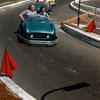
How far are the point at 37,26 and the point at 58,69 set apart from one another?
335 cm

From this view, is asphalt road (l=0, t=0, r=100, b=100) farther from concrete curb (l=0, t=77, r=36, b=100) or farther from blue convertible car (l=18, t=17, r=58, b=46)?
concrete curb (l=0, t=77, r=36, b=100)

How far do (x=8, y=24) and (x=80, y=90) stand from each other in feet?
32.6

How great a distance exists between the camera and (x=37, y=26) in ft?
38.5

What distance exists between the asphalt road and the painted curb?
12.5 inches

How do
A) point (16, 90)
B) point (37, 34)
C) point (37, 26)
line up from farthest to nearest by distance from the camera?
1. point (37, 26)
2. point (37, 34)
3. point (16, 90)

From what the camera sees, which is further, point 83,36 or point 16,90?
point 83,36

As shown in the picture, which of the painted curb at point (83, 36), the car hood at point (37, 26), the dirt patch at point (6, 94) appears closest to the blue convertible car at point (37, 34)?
the car hood at point (37, 26)

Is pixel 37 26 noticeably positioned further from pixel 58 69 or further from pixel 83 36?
pixel 58 69

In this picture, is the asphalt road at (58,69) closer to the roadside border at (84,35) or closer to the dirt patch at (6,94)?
the roadside border at (84,35)

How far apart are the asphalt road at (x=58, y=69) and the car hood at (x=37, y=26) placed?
0.69m

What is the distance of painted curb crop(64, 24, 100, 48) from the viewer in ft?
40.3

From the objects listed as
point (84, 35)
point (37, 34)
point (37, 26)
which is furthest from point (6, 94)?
point (84, 35)

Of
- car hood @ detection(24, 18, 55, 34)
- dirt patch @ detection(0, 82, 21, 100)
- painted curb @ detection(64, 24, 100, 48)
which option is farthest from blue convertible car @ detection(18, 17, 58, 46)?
dirt patch @ detection(0, 82, 21, 100)

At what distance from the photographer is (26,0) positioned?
1383 inches
